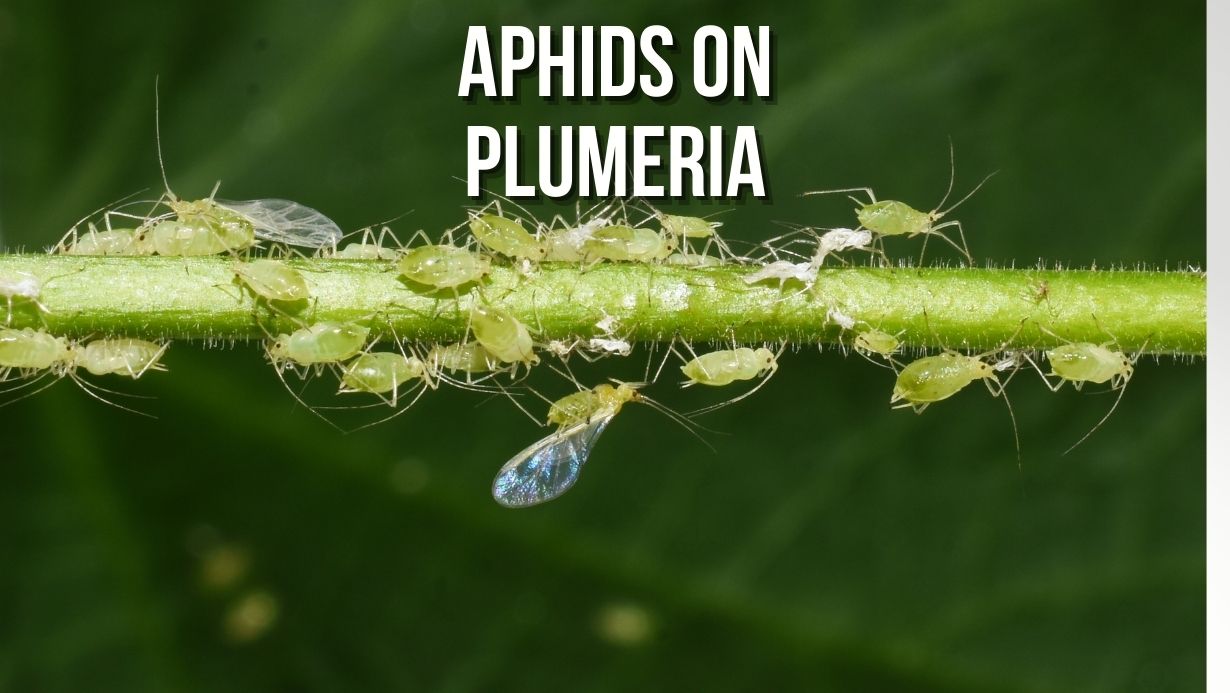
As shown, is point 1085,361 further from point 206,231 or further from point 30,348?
point 30,348

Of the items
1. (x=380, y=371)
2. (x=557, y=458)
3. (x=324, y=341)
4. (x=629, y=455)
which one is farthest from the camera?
(x=629, y=455)

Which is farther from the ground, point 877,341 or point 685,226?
point 685,226

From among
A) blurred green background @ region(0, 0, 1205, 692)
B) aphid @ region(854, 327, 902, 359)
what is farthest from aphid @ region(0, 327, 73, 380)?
aphid @ region(854, 327, 902, 359)

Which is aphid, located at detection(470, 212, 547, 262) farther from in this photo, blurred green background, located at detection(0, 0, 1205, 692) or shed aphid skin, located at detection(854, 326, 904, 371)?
blurred green background, located at detection(0, 0, 1205, 692)

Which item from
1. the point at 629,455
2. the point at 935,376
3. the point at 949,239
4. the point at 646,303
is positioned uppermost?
the point at 949,239

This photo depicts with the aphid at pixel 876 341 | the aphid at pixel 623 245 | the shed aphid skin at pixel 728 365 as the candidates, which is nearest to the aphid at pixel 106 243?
the aphid at pixel 623 245

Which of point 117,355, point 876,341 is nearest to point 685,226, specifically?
point 876,341

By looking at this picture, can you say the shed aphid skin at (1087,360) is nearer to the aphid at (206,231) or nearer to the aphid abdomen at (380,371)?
the aphid abdomen at (380,371)
